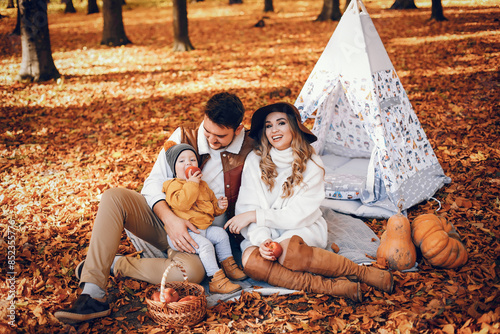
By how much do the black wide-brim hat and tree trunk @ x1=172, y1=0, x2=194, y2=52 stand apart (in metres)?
9.12

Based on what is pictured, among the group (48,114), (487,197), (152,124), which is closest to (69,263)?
(152,124)

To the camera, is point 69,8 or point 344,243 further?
point 69,8

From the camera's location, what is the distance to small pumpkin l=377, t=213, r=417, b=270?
369 cm

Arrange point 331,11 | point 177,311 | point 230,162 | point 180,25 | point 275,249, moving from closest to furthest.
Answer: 1. point 177,311
2. point 275,249
3. point 230,162
4. point 180,25
5. point 331,11

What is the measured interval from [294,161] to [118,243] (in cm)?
161

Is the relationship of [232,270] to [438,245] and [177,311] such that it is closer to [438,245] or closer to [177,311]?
[177,311]

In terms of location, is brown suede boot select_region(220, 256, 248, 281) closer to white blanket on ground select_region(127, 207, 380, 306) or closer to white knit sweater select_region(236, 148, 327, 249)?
white blanket on ground select_region(127, 207, 380, 306)

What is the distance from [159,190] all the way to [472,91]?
6890 mm

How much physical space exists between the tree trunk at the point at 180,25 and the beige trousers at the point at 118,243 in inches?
A: 379

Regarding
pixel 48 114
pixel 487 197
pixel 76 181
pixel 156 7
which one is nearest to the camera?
pixel 487 197

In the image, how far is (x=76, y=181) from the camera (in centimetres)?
567

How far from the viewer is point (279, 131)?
3.85 m

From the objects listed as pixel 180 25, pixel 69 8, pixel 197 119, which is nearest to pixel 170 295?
pixel 197 119

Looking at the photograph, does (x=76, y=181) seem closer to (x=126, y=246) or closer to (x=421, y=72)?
(x=126, y=246)
